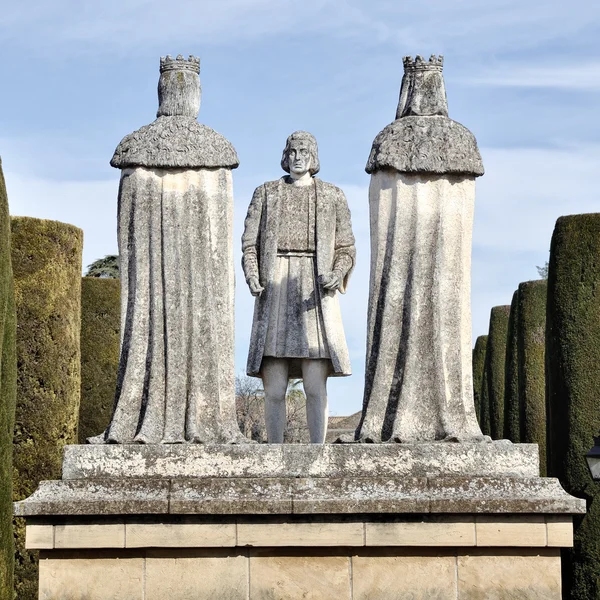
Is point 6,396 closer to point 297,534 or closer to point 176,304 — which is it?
point 176,304

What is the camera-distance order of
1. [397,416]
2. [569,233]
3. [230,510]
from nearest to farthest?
[230,510]
[397,416]
[569,233]

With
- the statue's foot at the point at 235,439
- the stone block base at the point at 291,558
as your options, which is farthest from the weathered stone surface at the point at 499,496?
the statue's foot at the point at 235,439

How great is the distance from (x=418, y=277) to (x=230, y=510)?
8.21 ft

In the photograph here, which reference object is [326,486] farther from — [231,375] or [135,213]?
[135,213]

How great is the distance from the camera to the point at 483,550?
35.4 feet

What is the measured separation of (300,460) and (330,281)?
1.80 metres

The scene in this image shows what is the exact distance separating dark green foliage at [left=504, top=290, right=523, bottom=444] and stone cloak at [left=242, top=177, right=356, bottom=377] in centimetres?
1517

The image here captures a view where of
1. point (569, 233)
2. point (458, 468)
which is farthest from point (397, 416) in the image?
point (569, 233)

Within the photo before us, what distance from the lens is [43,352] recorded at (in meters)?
19.5

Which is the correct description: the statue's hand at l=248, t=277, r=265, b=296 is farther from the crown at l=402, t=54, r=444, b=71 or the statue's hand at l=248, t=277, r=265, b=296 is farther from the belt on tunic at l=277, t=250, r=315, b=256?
the crown at l=402, t=54, r=444, b=71

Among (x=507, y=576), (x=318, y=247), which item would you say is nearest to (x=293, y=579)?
(x=507, y=576)

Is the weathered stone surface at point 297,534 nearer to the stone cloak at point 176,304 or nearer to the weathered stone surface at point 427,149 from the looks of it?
the stone cloak at point 176,304

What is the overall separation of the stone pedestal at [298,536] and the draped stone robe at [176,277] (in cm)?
85

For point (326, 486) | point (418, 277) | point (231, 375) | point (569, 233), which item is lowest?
point (326, 486)
